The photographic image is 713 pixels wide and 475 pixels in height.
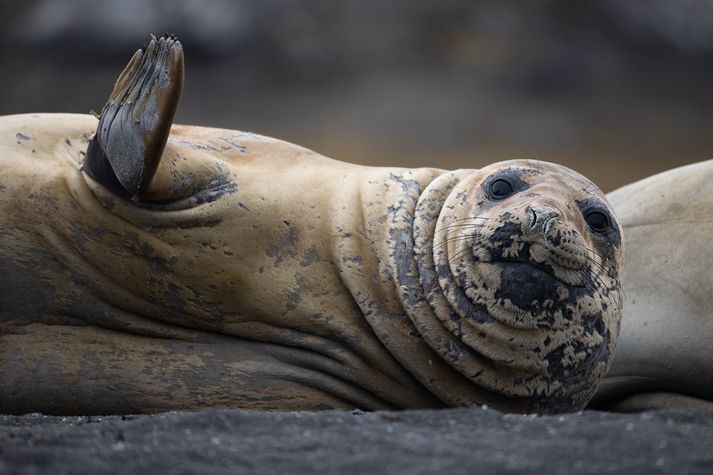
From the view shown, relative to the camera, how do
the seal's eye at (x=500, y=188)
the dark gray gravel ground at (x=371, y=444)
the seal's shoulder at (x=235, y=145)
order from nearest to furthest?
the dark gray gravel ground at (x=371, y=444), the seal's eye at (x=500, y=188), the seal's shoulder at (x=235, y=145)

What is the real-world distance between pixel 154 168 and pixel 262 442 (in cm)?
122

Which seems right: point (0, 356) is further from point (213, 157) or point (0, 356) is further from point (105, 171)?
point (213, 157)

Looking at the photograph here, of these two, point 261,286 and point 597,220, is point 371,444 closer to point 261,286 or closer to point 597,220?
point 261,286

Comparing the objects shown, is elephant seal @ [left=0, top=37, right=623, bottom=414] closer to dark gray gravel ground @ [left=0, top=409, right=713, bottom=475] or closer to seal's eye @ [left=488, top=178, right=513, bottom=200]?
seal's eye @ [left=488, top=178, right=513, bottom=200]

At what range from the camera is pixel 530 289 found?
11.1 ft

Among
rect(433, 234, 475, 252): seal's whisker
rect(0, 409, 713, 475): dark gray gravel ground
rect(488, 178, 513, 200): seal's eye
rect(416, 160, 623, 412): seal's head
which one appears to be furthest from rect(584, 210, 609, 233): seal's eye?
rect(0, 409, 713, 475): dark gray gravel ground

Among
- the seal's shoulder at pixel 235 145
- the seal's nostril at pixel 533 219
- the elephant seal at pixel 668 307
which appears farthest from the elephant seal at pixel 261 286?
the elephant seal at pixel 668 307

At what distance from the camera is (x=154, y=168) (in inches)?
128

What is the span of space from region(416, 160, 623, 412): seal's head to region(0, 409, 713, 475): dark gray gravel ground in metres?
0.78

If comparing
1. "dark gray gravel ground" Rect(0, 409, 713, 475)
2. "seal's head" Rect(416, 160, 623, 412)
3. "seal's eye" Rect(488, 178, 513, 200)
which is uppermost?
"seal's eye" Rect(488, 178, 513, 200)

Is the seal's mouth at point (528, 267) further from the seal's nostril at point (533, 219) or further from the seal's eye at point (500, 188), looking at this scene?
the seal's eye at point (500, 188)

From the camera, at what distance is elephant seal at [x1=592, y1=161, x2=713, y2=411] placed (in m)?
4.40

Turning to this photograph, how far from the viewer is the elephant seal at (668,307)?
4398mm

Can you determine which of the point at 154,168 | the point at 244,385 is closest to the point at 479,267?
the point at 244,385
